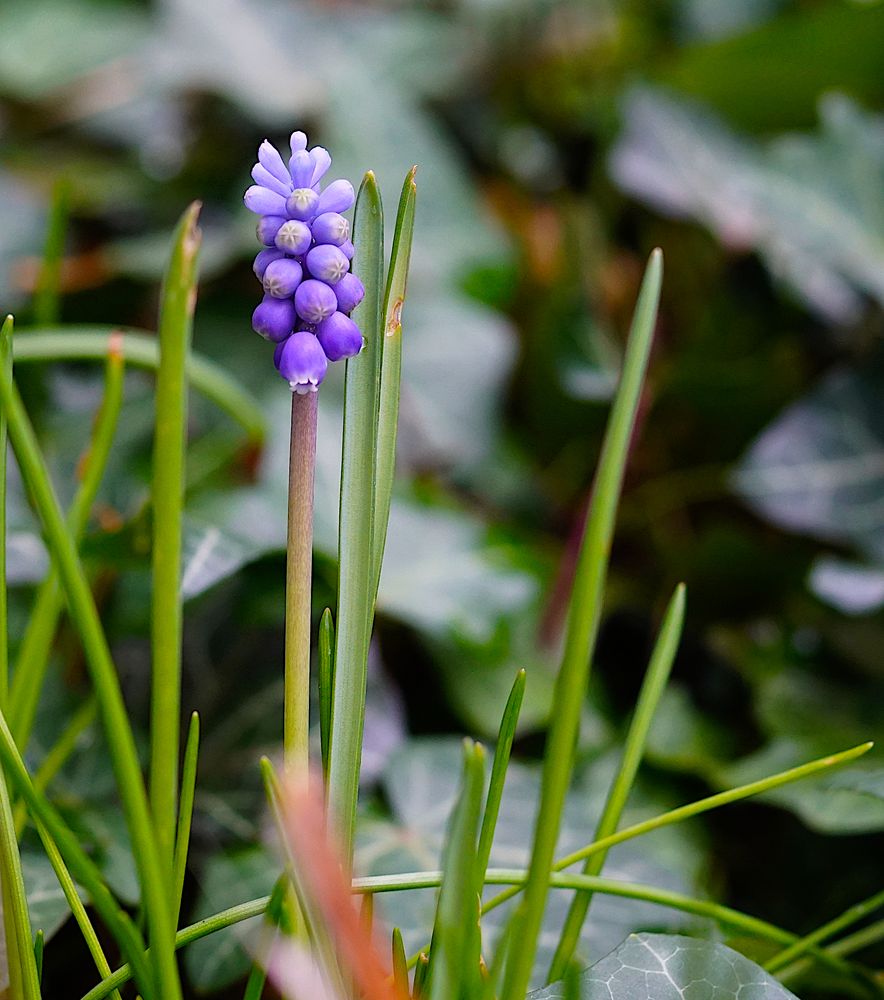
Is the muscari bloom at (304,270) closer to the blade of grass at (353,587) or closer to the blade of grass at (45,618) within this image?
the blade of grass at (353,587)

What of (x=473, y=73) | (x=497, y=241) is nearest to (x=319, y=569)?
(x=497, y=241)

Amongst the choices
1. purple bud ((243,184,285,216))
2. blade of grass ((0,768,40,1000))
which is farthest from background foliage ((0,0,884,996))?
purple bud ((243,184,285,216))

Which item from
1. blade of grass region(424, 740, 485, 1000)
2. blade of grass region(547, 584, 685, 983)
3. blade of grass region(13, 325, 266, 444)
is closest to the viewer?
blade of grass region(424, 740, 485, 1000)

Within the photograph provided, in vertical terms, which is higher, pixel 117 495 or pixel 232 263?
pixel 232 263

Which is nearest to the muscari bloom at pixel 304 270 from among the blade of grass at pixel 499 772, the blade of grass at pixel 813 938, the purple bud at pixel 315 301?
the purple bud at pixel 315 301

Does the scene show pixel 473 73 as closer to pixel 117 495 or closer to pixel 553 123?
pixel 553 123

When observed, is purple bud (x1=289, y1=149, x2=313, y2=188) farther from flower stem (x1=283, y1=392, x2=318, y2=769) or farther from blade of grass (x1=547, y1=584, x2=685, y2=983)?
blade of grass (x1=547, y1=584, x2=685, y2=983)
